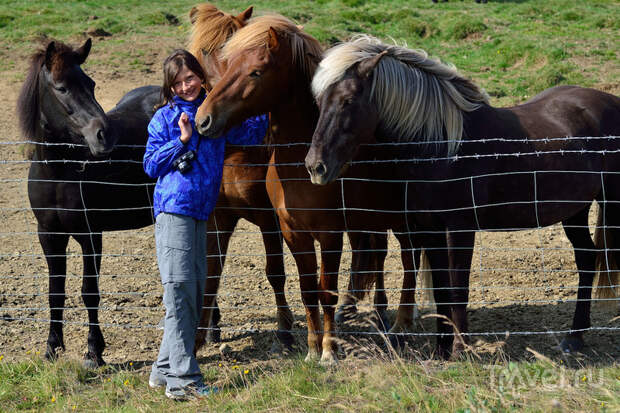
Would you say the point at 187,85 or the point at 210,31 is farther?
the point at 210,31

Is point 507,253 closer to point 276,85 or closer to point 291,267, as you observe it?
point 291,267

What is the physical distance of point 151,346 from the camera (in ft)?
15.8

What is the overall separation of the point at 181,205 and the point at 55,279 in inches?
60.0

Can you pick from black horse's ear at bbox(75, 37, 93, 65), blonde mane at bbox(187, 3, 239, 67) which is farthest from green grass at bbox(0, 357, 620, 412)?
blonde mane at bbox(187, 3, 239, 67)

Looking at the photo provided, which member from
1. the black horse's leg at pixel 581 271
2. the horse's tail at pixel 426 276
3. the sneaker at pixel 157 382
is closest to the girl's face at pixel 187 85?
the sneaker at pixel 157 382

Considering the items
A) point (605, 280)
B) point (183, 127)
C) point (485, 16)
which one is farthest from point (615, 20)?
point (183, 127)

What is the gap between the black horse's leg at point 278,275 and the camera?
4.80 m

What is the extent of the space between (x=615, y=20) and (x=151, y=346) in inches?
492

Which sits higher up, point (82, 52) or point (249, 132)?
point (82, 52)

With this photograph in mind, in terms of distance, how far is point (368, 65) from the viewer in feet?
12.4

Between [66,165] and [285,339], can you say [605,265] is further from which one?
[66,165]

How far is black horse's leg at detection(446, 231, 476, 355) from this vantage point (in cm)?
401

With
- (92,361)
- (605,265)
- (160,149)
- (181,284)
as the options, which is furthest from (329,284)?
(605,265)

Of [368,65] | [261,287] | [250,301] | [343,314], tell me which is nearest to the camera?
[368,65]
